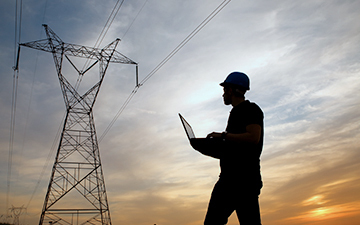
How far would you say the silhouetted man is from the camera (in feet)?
10.9

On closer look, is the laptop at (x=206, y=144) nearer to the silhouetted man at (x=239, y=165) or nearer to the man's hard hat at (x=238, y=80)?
the silhouetted man at (x=239, y=165)

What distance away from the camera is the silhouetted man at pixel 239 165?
3312 mm

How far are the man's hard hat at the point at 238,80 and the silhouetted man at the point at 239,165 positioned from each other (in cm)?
24

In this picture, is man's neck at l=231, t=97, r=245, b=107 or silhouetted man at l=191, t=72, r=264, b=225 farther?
man's neck at l=231, t=97, r=245, b=107

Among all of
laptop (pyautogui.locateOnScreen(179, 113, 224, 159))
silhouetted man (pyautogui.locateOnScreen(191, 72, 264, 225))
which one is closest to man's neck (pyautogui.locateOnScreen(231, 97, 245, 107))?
silhouetted man (pyautogui.locateOnScreen(191, 72, 264, 225))

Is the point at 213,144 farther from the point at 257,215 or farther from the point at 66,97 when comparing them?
the point at 66,97

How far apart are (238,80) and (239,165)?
38.5 inches

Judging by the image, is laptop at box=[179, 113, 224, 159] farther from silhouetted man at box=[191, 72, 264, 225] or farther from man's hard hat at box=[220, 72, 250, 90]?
man's hard hat at box=[220, 72, 250, 90]

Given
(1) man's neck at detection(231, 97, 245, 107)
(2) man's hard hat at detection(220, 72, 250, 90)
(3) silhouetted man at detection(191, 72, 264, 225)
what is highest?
(2) man's hard hat at detection(220, 72, 250, 90)

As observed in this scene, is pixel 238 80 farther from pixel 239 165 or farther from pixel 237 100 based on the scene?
pixel 239 165

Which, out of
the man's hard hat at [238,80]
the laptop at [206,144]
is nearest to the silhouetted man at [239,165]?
the laptop at [206,144]

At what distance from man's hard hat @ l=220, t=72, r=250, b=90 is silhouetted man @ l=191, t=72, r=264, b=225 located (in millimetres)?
236

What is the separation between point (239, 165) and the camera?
3496mm

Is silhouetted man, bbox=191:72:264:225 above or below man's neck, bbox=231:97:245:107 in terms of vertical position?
below
